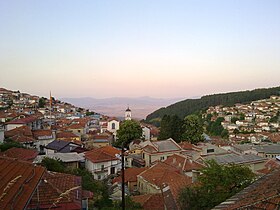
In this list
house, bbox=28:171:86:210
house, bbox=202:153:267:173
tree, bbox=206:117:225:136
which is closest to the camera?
house, bbox=28:171:86:210

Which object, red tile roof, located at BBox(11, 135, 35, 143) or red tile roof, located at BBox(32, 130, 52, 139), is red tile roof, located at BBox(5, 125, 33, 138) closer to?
red tile roof, located at BBox(11, 135, 35, 143)

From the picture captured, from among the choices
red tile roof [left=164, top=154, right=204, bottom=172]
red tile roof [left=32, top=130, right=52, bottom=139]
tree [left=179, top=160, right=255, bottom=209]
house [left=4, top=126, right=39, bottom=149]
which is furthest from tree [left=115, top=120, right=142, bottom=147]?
tree [left=179, top=160, right=255, bottom=209]

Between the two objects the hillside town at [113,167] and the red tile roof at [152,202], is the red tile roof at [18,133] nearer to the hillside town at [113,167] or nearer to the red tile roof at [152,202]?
the hillside town at [113,167]

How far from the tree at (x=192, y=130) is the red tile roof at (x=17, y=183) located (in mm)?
37446

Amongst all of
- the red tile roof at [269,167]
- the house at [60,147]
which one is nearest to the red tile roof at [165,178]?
the red tile roof at [269,167]

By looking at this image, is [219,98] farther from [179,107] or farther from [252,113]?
[252,113]

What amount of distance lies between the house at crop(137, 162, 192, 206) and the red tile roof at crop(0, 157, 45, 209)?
11.4 metres

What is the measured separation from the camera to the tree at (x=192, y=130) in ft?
143

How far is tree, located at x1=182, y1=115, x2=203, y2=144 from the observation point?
43.6 metres

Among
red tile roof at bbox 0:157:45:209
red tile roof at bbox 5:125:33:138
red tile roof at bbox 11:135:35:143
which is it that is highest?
red tile roof at bbox 0:157:45:209

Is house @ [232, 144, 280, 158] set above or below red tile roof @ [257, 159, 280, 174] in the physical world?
below

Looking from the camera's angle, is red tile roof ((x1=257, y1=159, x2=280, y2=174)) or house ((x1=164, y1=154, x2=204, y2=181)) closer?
red tile roof ((x1=257, y1=159, x2=280, y2=174))

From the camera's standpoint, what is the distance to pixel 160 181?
67.4ft

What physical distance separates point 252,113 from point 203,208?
334ft
